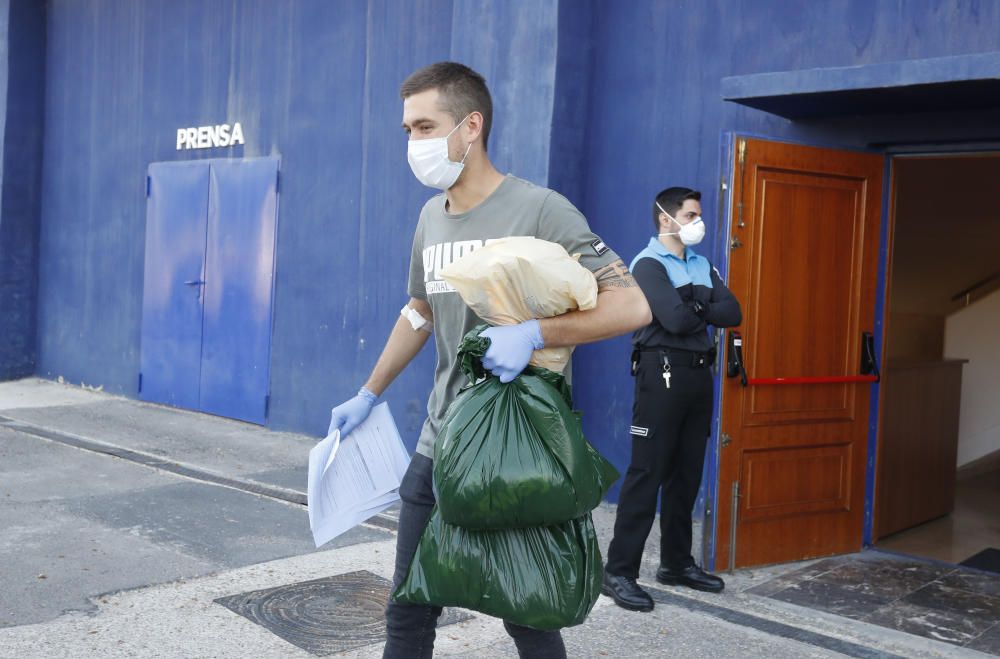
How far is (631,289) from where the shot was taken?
2.85 m

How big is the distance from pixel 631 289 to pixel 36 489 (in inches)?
212

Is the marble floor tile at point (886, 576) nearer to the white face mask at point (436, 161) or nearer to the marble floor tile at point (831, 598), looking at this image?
the marble floor tile at point (831, 598)

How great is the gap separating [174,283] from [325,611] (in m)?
6.72

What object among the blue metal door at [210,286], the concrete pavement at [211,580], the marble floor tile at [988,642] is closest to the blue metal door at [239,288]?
the blue metal door at [210,286]

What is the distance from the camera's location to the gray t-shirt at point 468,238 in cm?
292

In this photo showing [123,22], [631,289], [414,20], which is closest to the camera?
[631,289]

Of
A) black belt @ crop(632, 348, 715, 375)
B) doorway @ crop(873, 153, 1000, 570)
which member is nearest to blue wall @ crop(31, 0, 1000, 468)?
black belt @ crop(632, 348, 715, 375)

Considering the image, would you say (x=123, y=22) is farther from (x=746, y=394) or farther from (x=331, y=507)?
(x=331, y=507)

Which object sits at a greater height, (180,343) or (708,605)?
(180,343)

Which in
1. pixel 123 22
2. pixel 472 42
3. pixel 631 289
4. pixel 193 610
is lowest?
pixel 193 610

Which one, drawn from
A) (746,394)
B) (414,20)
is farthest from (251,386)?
(746,394)

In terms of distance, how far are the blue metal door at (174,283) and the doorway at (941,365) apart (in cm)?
643

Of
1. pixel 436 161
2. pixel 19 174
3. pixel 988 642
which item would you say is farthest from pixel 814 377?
pixel 19 174

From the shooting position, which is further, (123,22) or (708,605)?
(123,22)
